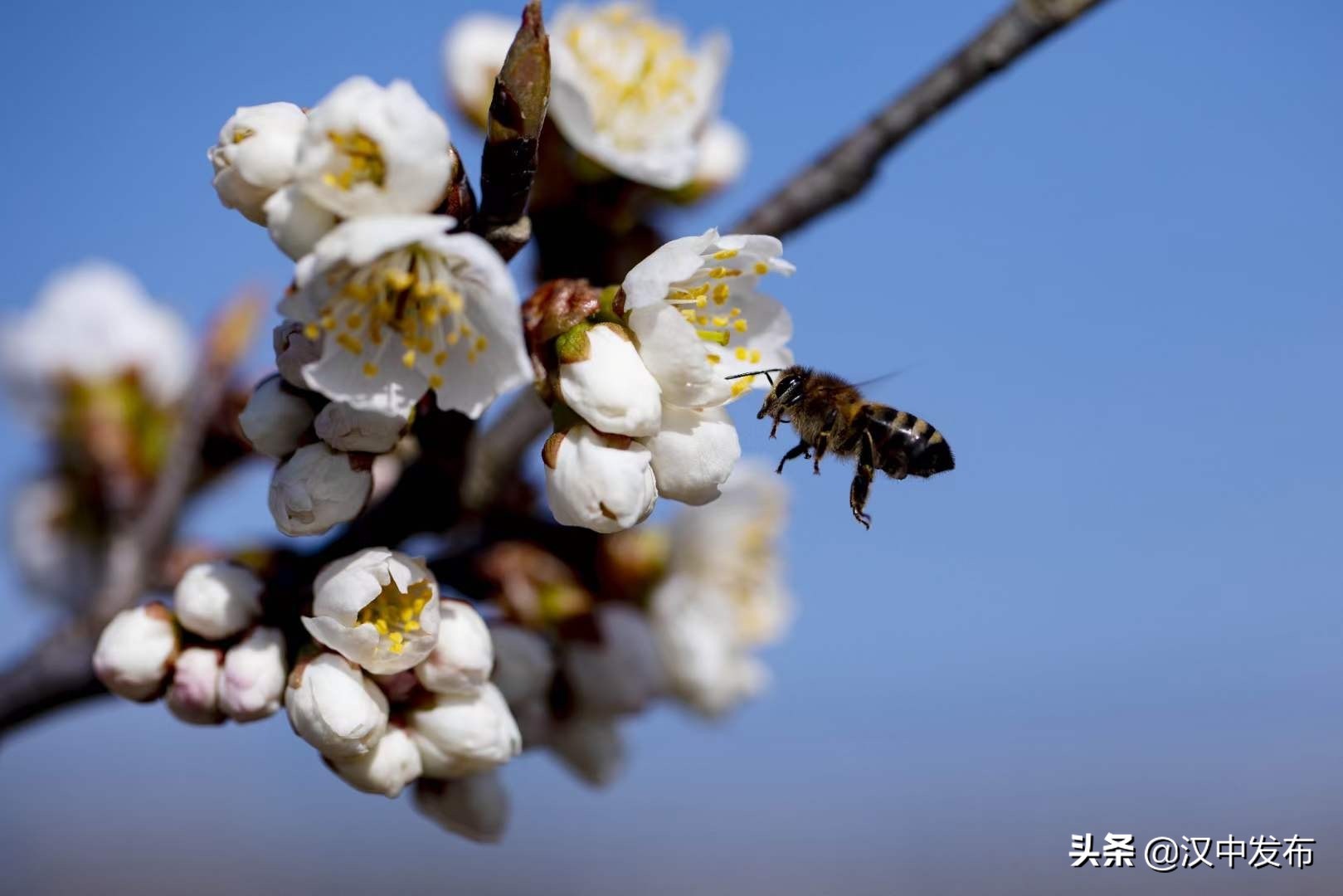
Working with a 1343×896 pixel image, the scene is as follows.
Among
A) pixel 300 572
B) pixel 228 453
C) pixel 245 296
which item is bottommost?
pixel 300 572

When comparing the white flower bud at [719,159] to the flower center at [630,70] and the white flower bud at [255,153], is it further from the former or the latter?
the white flower bud at [255,153]

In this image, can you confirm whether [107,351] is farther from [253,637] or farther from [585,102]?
[253,637]

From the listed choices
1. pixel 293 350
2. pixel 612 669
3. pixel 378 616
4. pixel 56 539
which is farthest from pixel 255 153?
pixel 56 539

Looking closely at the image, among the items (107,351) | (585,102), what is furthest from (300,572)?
(107,351)

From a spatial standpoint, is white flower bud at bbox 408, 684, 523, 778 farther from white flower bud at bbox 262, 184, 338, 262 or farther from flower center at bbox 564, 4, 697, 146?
flower center at bbox 564, 4, 697, 146

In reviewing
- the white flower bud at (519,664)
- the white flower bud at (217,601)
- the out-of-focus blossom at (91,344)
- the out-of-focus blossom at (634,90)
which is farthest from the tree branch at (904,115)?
the out-of-focus blossom at (91,344)

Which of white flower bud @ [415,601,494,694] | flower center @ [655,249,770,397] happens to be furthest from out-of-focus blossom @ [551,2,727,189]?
white flower bud @ [415,601,494,694]
